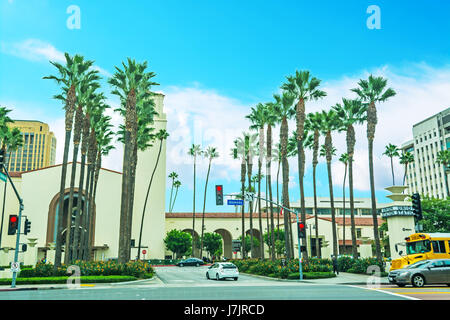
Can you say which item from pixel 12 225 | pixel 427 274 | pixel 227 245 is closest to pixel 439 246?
pixel 427 274

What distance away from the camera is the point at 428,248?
25.8m

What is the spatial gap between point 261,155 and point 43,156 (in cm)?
15256

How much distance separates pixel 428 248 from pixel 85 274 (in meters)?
23.5

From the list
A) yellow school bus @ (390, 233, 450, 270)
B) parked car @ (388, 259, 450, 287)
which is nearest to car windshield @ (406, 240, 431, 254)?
Answer: yellow school bus @ (390, 233, 450, 270)

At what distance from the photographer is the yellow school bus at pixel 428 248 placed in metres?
25.5

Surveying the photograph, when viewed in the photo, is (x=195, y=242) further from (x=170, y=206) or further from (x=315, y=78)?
(x=315, y=78)

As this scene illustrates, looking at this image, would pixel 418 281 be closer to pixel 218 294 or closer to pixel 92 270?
pixel 218 294

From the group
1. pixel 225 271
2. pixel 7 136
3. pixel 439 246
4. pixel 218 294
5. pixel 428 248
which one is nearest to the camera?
pixel 218 294

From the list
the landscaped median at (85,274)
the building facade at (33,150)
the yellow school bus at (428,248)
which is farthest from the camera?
the building facade at (33,150)

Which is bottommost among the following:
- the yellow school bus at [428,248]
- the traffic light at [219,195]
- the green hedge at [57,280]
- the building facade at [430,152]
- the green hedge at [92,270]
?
the green hedge at [57,280]

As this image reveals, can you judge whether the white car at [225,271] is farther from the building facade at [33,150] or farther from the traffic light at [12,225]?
the building facade at [33,150]

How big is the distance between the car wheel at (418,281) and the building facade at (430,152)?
9380cm

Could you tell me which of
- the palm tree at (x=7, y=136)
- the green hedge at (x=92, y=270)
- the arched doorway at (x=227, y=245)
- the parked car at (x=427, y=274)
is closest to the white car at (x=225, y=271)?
the green hedge at (x=92, y=270)
